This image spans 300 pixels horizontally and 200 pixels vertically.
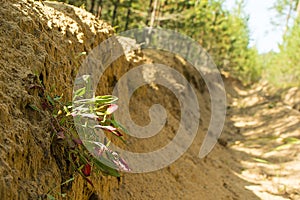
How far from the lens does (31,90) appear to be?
2.00 metres

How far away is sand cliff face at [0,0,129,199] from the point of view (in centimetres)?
163

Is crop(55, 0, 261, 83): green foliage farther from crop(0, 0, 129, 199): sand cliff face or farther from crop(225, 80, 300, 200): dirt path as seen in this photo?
crop(0, 0, 129, 199): sand cliff face

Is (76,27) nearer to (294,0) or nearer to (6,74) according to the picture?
(6,74)

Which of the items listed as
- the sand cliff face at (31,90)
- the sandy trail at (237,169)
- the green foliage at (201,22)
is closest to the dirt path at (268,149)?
the sandy trail at (237,169)

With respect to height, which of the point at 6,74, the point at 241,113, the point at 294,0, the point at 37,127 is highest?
the point at 294,0

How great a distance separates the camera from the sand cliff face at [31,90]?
5.35 feet

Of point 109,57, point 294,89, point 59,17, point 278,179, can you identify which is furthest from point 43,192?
point 294,89

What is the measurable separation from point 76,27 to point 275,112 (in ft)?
34.9

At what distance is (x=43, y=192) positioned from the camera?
1.70 metres

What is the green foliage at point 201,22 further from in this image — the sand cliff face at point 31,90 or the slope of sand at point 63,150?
A: the sand cliff face at point 31,90

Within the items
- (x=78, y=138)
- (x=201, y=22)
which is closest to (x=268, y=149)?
(x=78, y=138)

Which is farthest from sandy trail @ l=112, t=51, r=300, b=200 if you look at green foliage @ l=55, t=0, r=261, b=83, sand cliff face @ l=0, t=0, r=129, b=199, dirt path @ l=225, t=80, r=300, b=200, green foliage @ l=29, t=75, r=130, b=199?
green foliage @ l=55, t=0, r=261, b=83

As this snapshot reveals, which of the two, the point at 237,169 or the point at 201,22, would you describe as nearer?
the point at 237,169

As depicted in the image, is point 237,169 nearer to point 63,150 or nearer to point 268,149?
point 268,149
